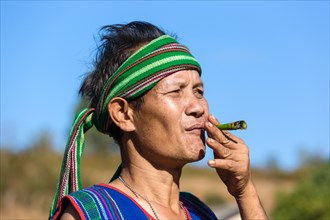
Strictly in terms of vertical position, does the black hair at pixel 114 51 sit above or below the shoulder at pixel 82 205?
above

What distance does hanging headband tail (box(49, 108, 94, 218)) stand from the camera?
3.57 meters

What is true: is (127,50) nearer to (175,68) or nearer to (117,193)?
(175,68)

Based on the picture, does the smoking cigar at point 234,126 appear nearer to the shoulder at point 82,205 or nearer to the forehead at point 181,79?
the forehead at point 181,79

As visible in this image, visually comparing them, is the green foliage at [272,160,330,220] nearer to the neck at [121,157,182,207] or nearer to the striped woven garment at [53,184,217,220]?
the neck at [121,157,182,207]

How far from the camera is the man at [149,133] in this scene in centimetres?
334

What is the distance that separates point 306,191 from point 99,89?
10968mm

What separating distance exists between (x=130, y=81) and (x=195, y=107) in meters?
0.34

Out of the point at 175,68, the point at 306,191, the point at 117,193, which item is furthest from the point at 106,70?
the point at 306,191

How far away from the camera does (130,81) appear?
345 cm

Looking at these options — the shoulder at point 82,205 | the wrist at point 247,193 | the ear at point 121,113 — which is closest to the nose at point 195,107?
the ear at point 121,113

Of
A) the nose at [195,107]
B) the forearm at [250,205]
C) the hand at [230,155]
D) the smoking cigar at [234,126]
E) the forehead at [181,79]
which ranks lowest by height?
the forearm at [250,205]

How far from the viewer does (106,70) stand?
3.59 meters

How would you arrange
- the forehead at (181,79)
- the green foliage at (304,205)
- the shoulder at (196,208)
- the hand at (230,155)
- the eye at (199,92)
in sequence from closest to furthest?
1. the hand at (230,155)
2. the forehead at (181,79)
3. the eye at (199,92)
4. the shoulder at (196,208)
5. the green foliage at (304,205)

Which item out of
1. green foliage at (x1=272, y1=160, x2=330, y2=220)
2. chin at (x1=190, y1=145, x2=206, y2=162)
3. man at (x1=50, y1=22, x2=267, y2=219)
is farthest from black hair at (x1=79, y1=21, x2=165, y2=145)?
green foliage at (x1=272, y1=160, x2=330, y2=220)
